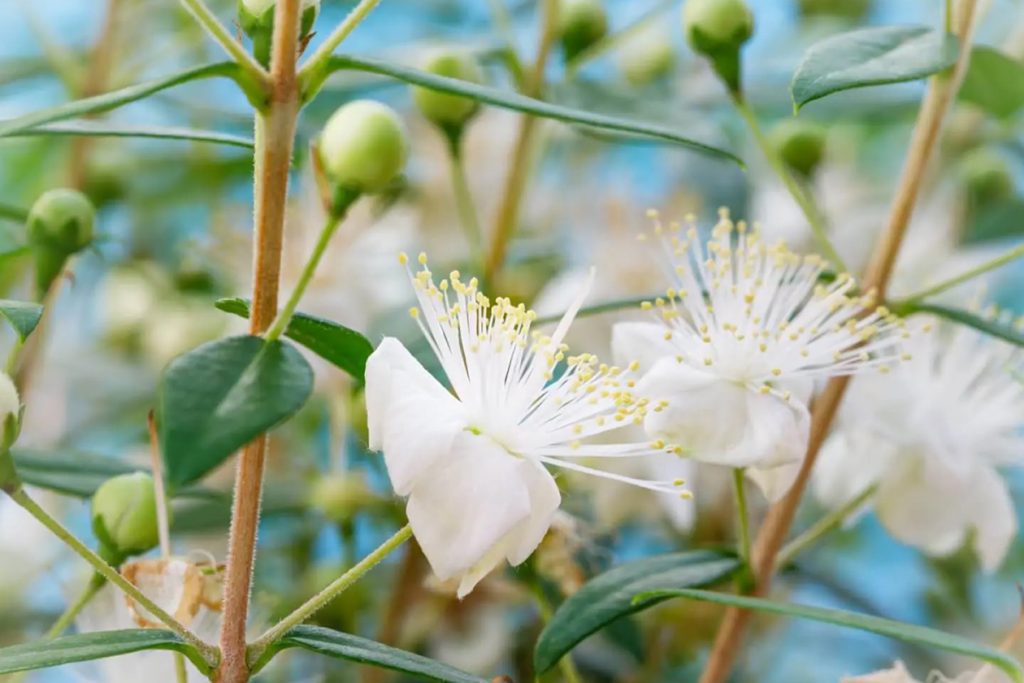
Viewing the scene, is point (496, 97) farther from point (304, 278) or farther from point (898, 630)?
point (898, 630)

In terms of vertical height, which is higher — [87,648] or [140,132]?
[140,132]

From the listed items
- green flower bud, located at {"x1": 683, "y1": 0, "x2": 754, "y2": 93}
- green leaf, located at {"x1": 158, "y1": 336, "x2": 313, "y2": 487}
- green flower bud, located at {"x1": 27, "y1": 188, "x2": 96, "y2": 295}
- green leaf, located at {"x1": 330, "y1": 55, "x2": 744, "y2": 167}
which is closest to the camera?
green leaf, located at {"x1": 158, "y1": 336, "x2": 313, "y2": 487}

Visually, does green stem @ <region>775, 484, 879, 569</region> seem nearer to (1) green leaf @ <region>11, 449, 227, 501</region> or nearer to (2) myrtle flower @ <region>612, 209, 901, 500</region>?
(2) myrtle flower @ <region>612, 209, 901, 500</region>

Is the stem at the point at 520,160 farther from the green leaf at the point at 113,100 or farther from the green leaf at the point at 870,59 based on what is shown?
the green leaf at the point at 113,100

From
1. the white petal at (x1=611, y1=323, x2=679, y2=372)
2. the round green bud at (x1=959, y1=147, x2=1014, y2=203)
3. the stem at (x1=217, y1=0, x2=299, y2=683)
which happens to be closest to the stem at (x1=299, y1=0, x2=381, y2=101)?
the stem at (x1=217, y1=0, x2=299, y2=683)

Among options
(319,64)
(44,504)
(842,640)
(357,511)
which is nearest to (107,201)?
(44,504)

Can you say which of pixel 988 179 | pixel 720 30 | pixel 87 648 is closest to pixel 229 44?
pixel 87 648

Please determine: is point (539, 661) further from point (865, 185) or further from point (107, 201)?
point (865, 185)
